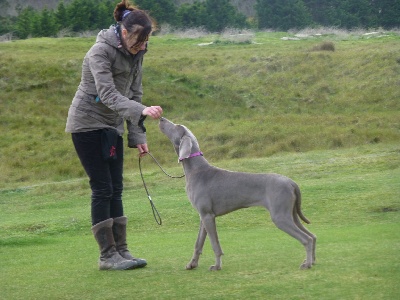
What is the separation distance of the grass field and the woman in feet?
1.50

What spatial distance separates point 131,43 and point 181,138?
1.02m

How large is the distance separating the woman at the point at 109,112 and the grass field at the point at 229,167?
1.50 feet

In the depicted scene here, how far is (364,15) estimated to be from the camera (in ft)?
227

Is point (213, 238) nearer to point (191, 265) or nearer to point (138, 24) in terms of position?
point (191, 265)

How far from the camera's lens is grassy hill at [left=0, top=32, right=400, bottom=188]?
25391 millimetres

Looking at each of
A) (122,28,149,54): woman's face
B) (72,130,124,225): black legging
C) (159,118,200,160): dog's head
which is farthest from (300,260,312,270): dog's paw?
(122,28,149,54): woman's face

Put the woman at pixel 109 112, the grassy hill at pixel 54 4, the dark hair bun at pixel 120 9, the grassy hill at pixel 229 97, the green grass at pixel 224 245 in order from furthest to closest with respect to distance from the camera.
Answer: the grassy hill at pixel 54 4 < the grassy hill at pixel 229 97 < the dark hair bun at pixel 120 9 < the woman at pixel 109 112 < the green grass at pixel 224 245

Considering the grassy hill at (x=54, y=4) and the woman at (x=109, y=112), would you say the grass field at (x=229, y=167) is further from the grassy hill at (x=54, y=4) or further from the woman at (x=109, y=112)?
the grassy hill at (x=54, y=4)

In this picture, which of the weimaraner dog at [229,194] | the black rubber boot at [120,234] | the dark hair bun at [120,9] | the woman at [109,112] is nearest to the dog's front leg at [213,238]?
the weimaraner dog at [229,194]

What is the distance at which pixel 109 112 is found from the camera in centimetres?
816

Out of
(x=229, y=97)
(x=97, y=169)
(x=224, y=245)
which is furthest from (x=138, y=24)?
(x=229, y=97)

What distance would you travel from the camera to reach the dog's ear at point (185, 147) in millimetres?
7866

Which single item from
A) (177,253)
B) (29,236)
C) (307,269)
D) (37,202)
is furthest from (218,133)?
(307,269)

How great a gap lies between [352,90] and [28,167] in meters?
17.4
